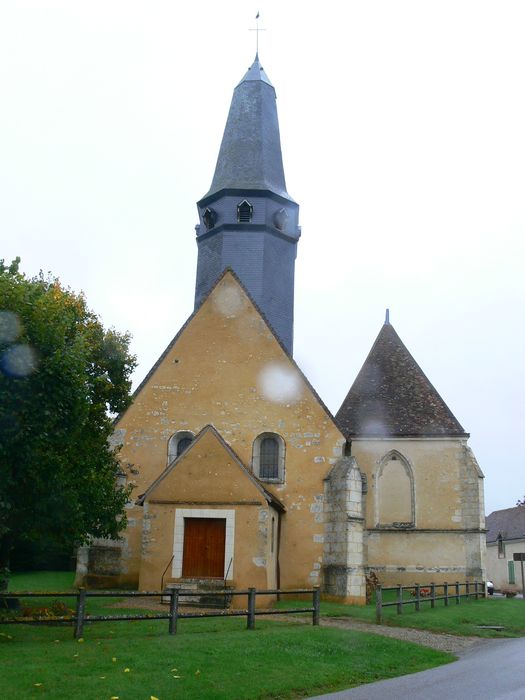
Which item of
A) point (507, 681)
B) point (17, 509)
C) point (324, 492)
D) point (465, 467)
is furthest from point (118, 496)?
point (465, 467)

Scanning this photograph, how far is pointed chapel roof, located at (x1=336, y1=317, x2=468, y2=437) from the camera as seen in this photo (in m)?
28.6

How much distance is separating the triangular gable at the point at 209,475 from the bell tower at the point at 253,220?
743cm

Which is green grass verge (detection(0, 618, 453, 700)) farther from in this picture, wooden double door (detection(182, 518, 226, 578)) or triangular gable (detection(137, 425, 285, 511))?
triangular gable (detection(137, 425, 285, 511))

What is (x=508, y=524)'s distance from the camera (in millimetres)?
53562

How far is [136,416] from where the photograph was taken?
24.1m

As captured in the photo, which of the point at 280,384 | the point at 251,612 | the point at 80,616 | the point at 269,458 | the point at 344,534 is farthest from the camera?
the point at 280,384

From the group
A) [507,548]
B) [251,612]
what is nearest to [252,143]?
[251,612]

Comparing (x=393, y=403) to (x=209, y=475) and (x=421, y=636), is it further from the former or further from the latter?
(x=421, y=636)

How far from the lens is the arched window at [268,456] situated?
2366cm

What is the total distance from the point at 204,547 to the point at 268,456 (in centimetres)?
470

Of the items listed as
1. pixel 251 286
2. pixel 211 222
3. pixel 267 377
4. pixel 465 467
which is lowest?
pixel 465 467

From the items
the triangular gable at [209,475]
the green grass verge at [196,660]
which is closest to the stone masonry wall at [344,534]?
the triangular gable at [209,475]

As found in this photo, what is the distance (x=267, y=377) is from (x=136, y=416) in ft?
14.9

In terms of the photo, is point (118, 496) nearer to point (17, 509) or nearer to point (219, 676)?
point (17, 509)
